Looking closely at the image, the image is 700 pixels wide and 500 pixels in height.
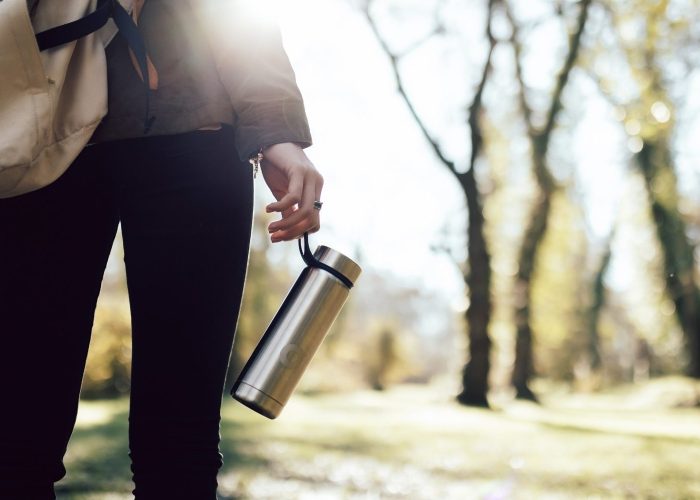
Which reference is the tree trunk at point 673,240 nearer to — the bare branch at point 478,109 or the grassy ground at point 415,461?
the bare branch at point 478,109

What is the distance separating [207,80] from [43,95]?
0.25 m

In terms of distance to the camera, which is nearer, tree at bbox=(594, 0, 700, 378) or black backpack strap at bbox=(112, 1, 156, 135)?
black backpack strap at bbox=(112, 1, 156, 135)

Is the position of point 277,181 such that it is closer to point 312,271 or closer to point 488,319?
point 312,271

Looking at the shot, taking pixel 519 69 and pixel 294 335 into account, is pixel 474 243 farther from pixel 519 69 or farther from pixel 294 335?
pixel 294 335

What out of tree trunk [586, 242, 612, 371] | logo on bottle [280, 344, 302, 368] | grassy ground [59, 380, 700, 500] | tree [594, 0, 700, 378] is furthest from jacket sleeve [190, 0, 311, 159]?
tree trunk [586, 242, 612, 371]

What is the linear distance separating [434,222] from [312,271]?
15.5 m

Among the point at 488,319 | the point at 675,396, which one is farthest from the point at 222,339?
the point at 675,396

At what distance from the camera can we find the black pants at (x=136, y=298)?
1.20 metres

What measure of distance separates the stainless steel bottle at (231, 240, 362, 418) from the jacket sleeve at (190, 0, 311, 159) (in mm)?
218

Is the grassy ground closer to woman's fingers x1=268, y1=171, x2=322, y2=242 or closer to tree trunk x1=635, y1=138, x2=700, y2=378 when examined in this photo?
woman's fingers x1=268, y1=171, x2=322, y2=242

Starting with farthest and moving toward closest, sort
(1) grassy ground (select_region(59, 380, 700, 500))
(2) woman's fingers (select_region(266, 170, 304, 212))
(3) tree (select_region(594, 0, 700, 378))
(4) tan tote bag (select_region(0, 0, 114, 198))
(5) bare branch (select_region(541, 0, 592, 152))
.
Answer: (5) bare branch (select_region(541, 0, 592, 152)) < (3) tree (select_region(594, 0, 700, 378)) < (1) grassy ground (select_region(59, 380, 700, 500)) < (2) woman's fingers (select_region(266, 170, 304, 212)) < (4) tan tote bag (select_region(0, 0, 114, 198))

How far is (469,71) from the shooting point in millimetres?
14633

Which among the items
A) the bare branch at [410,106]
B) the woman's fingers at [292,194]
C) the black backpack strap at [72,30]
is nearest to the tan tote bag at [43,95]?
the black backpack strap at [72,30]

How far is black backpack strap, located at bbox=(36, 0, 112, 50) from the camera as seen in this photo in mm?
1179
